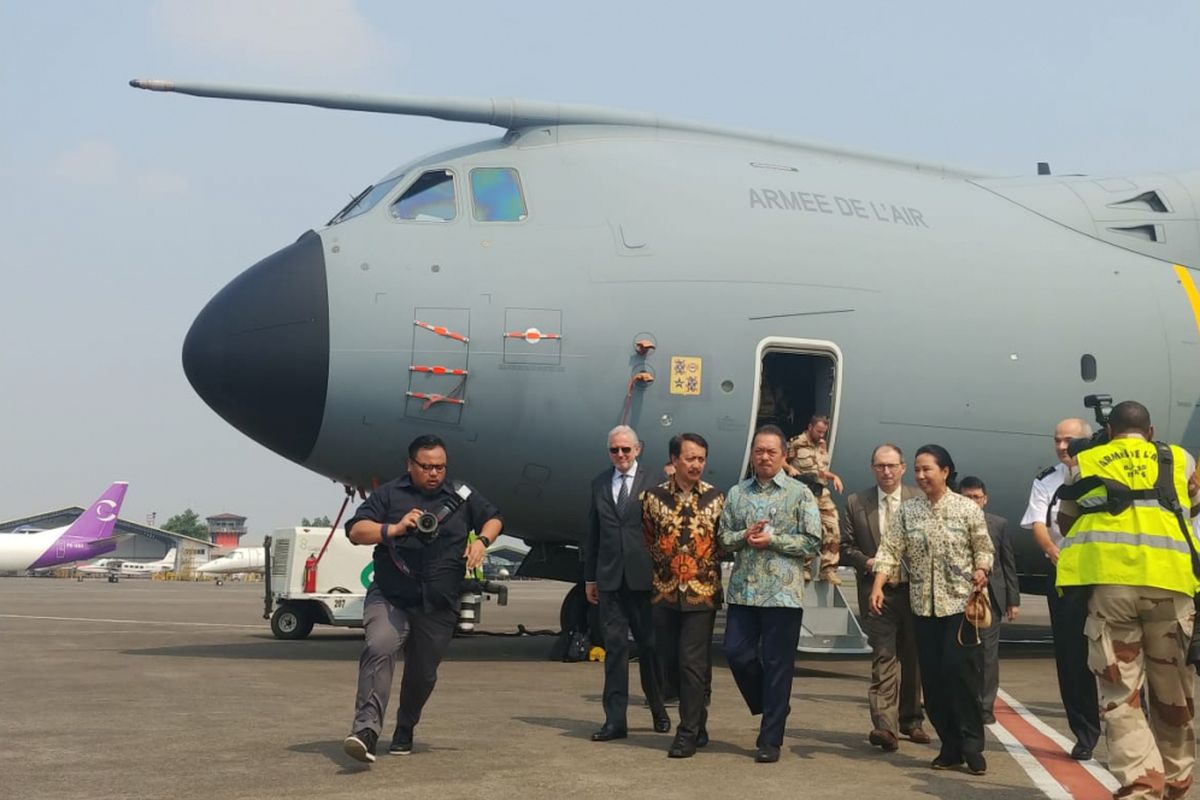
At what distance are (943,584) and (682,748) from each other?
179cm

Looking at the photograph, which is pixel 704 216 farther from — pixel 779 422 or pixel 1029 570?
pixel 1029 570

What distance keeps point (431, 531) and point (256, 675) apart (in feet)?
17.2

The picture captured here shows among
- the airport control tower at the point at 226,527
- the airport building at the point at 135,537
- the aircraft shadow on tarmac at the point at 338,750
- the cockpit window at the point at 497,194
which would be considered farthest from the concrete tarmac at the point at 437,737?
the airport control tower at the point at 226,527

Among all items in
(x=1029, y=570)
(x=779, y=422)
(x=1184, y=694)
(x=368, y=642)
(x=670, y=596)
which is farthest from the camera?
(x=1029, y=570)

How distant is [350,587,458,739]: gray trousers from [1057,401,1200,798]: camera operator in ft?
11.6

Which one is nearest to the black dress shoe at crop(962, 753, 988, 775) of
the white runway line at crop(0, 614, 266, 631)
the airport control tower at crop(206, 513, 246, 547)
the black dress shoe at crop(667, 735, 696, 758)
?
the black dress shoe at crop(667, 735, 696, 758)

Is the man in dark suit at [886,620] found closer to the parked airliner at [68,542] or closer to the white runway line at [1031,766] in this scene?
the white runway line at [1031,766]

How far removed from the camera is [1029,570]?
15797 millimetres

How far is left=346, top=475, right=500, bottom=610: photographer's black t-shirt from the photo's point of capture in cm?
808

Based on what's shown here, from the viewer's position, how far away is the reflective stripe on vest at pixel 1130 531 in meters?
6.73

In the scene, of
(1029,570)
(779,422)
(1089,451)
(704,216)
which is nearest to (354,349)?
(704,216)

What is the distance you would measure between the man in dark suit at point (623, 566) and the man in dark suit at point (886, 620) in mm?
1389

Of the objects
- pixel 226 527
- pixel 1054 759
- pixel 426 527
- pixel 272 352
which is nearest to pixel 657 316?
pixel 272 352

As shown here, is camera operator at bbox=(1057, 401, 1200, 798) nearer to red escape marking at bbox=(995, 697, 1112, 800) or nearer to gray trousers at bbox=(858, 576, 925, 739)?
red escape marking at bbox=(995, 697, 1112, 800)
